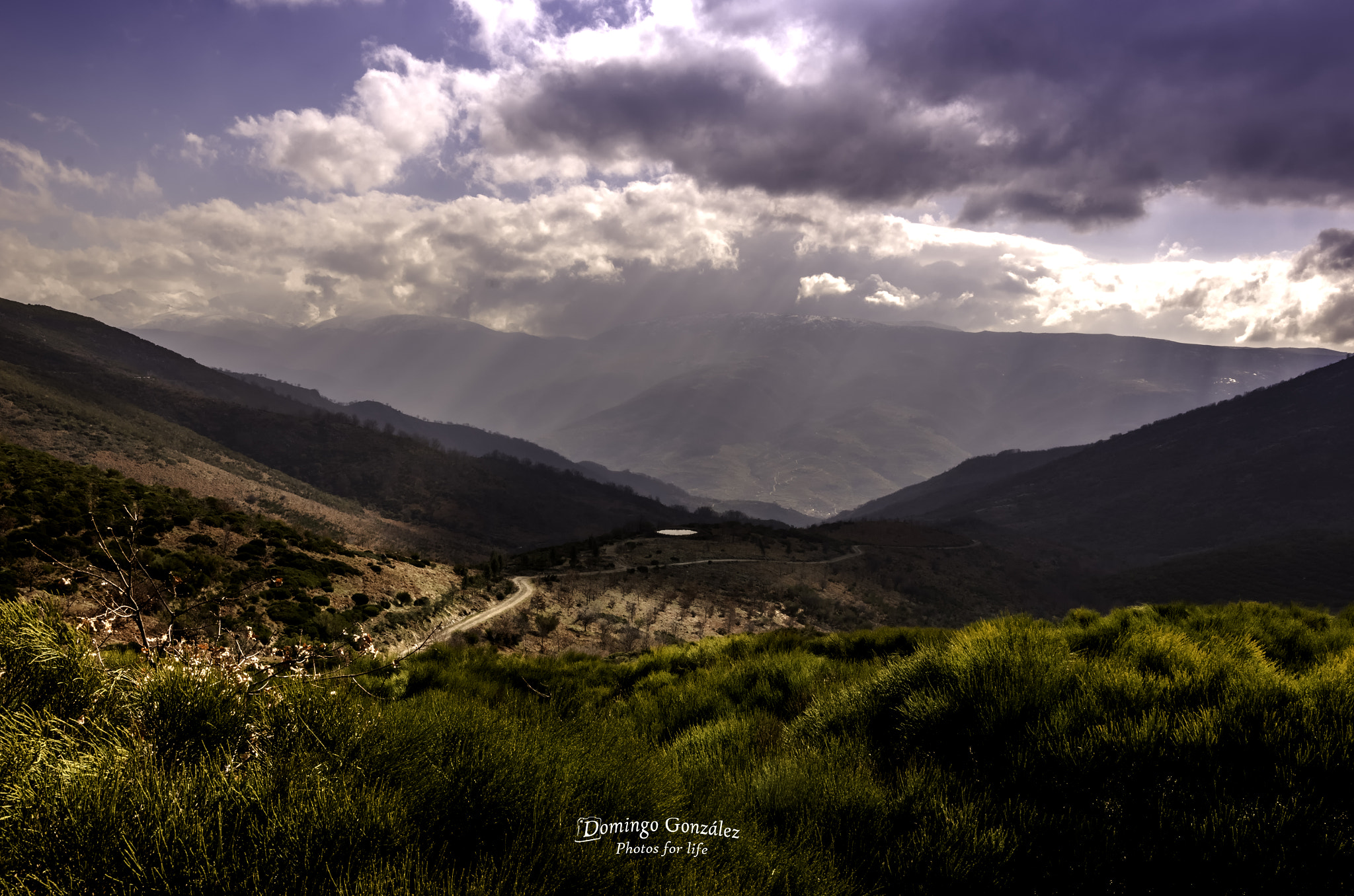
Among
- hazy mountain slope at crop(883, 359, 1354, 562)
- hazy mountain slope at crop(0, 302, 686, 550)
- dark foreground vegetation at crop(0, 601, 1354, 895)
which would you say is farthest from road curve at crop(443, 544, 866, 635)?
hazy mountain slope at crop(883, 359, 1354, 562)

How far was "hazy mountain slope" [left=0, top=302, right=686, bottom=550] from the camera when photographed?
112 metres

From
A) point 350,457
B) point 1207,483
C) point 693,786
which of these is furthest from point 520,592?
point 1207,483

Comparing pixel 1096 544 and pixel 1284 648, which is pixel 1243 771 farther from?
pixel 1096 544

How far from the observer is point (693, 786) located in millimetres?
4539

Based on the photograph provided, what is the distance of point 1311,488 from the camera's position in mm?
137250

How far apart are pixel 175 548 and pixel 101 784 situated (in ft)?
101

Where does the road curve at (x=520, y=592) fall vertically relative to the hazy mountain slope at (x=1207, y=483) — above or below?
below

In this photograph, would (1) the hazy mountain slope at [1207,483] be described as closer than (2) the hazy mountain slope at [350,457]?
No

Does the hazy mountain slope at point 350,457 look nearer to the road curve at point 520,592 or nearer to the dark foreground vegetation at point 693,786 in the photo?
the road curve at point 520,592

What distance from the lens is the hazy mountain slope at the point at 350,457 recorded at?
111612mm

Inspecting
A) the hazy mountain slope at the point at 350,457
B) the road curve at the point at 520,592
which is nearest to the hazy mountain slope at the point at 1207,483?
the road curve at the point at 520,592

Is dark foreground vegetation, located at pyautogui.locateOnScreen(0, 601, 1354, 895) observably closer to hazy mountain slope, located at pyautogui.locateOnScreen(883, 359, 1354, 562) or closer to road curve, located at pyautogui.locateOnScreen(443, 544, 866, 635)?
road curve, located at pyautogui.locateOnScreen(443, 544, 866, 635)

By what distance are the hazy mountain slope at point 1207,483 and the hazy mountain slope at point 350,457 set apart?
116 m

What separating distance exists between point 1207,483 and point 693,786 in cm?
20474
